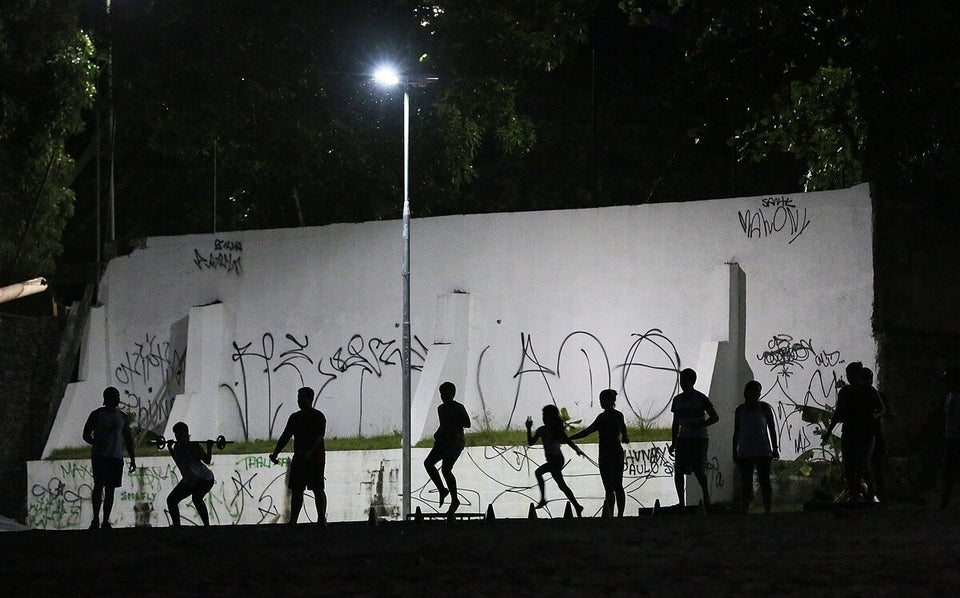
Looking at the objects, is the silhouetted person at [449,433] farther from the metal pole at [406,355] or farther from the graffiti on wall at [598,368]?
the graffiti on wall at [598,368]

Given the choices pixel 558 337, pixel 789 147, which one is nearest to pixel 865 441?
pixel 558 337

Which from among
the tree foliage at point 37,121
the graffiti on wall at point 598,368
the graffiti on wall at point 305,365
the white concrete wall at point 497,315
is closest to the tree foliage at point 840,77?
the white concrete wall at point 497,315

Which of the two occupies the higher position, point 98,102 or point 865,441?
→ point 98,102

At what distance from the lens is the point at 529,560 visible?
29.1ft

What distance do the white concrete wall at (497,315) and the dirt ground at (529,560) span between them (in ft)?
26.9

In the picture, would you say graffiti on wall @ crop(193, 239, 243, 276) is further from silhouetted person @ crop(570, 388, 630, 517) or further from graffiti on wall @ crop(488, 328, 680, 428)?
silhouetted person @ crop(570, 388, 630, 517)

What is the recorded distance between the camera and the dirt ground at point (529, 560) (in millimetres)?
7320

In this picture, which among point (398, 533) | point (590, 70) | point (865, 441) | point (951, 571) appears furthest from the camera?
point (590, 70)

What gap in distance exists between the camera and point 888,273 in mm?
20656

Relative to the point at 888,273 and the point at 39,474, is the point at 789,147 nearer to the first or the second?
Result: the point at 888,273

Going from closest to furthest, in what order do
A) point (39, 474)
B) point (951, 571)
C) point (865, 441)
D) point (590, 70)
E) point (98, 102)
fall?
point (951, 571), point (865, 441), point (39, 474), point (98, 102), point (590, 70)

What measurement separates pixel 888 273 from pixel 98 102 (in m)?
20.1

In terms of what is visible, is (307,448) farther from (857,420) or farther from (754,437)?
(857,420)

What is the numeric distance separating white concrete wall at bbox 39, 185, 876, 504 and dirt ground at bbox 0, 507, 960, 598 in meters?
8.18
